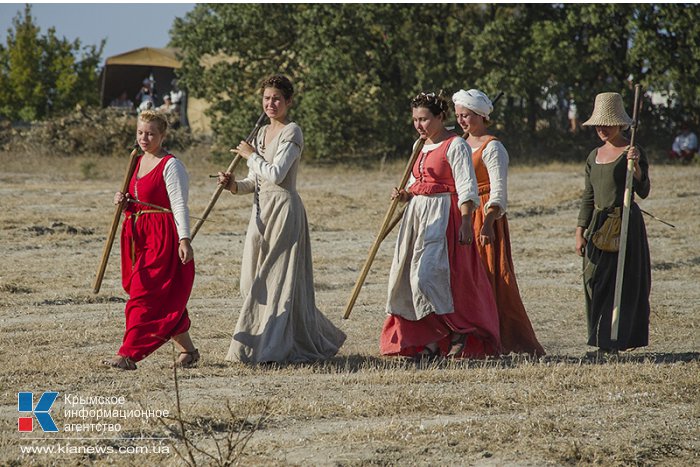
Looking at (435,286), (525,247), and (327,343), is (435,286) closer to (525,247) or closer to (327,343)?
(327,343)

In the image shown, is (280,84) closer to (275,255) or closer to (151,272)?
(275,255)

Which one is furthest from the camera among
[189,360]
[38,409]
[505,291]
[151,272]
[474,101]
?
[505,291]

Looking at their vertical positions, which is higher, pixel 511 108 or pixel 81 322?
pixel 511 108

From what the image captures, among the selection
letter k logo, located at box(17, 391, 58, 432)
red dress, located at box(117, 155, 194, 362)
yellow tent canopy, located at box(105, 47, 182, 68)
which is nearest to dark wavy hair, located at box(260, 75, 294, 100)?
red dress, located at box(117, 155, 194, 362)

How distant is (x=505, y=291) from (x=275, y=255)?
64.2 inches

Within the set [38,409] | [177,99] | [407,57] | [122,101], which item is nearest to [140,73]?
[122,101]

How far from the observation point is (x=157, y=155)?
283 inches

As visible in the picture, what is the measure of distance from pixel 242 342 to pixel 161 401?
3.81 feet

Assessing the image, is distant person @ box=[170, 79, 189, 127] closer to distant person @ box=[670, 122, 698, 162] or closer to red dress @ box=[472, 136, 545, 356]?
distant person @ box=[670, 122, 698, 162]

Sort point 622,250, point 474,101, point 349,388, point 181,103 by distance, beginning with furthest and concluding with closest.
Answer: point 181,103 → point 474,101 → point 622,250 → point 349,388

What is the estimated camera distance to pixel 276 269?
291 inches

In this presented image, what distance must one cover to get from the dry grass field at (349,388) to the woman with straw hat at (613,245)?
23cm

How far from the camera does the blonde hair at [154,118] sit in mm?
7141

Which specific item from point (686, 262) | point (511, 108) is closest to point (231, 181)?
point (686, 262)
